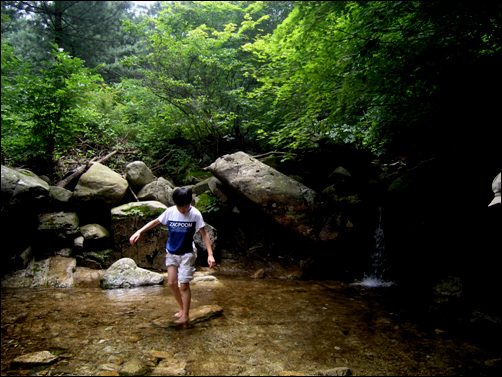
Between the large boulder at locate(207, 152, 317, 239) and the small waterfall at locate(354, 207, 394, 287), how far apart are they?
72.3 inches

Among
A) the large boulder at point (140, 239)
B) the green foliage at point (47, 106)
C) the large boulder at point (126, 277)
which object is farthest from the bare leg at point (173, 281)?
the green foliage at point (47, 106)

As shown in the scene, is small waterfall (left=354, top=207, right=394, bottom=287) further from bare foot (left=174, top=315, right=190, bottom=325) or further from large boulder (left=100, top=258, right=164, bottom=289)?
large boulder (left=100, top=258, right=164, bottom=289)

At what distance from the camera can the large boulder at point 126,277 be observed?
5.50 metres

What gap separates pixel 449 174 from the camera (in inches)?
221

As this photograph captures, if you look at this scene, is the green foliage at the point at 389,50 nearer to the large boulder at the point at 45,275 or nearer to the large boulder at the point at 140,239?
the large boulder at the point at 140,239

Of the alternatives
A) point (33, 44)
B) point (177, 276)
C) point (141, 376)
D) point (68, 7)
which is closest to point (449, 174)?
point (177, 276)

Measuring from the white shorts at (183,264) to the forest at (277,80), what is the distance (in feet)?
10.9

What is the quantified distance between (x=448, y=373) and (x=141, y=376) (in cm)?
293

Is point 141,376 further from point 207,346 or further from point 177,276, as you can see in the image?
point 177,276

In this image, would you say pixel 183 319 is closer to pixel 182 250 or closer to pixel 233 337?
pixel 233 337

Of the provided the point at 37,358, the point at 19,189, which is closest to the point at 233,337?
the point at 37,358

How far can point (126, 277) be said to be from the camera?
18.6 feet

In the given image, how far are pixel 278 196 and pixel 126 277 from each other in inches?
160

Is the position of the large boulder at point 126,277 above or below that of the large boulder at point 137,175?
below
